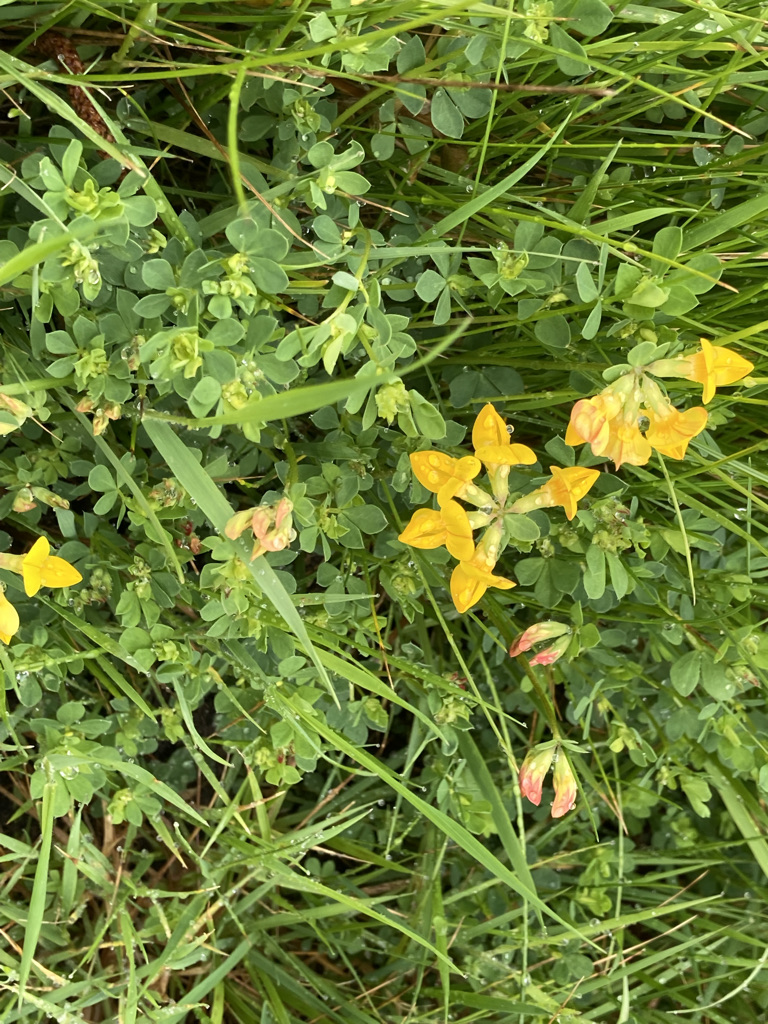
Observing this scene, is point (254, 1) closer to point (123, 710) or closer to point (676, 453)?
point (676, 453)

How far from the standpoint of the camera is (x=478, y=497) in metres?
1.64

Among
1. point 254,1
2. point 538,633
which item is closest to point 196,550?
point 538,633

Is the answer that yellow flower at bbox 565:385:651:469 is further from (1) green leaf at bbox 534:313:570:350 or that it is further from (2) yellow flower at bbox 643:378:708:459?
(1) green leaf at bbox 534:313:570:350

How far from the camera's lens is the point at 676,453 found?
1.48m

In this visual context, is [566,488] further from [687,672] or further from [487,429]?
[687,672]

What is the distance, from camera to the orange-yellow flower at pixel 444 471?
152 cm

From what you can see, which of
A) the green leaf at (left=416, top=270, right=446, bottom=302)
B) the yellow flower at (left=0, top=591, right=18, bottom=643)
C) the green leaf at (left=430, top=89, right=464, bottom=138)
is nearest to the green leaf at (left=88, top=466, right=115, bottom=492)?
the yellow flower at (left=0, top=591, right=18, bottom=643)

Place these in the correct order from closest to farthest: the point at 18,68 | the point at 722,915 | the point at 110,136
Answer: the point at 18,68 → the point at 110,136 → the point at 722,915

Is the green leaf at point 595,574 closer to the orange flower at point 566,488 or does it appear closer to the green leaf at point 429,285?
the orange flower at point 566,488

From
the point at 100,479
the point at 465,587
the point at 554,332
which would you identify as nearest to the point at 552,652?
the point at 465,587

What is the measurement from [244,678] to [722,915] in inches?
72.3

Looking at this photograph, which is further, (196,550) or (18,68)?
(196,550)

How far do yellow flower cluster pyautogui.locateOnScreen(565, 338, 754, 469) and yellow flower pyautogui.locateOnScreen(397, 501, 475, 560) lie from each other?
0.81ft

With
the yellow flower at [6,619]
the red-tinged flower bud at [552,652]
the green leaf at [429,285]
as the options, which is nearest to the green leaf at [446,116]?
the green leaf at [429,285]
